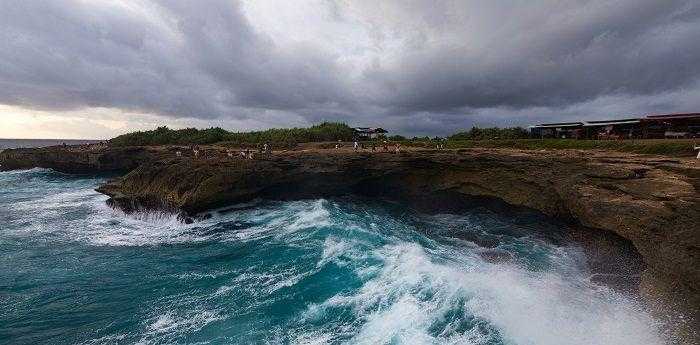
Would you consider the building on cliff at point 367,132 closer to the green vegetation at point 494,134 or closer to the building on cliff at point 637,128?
the green vegetation at point 494,134

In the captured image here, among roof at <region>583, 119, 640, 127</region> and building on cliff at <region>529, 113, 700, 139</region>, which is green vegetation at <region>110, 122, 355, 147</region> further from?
roof at <region>583, 119, 640, 127</region>

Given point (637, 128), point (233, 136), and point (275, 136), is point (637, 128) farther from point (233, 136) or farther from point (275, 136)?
point (233, 136)

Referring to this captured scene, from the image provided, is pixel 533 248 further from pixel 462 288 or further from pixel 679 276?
pixel 462 288

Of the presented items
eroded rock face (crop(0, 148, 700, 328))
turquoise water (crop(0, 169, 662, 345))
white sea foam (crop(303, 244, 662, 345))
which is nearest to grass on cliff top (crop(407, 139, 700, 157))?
eroded rock face (crop(0, 148, 700, 328))

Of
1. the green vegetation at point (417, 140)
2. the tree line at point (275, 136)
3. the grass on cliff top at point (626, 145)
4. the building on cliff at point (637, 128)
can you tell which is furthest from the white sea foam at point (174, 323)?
the building on cliff at point (637, 128)

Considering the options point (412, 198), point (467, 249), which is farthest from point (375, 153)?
point (467, 249)

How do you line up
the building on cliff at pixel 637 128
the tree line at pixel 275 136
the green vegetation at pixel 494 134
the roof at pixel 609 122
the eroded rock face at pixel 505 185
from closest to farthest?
the eroded rock face at pixel 505 185
the building on cliff at pixel 637 128
the roof at pixel 609 122
the green vegetation at pixel 494 134
the tree line at pixel 275 136
